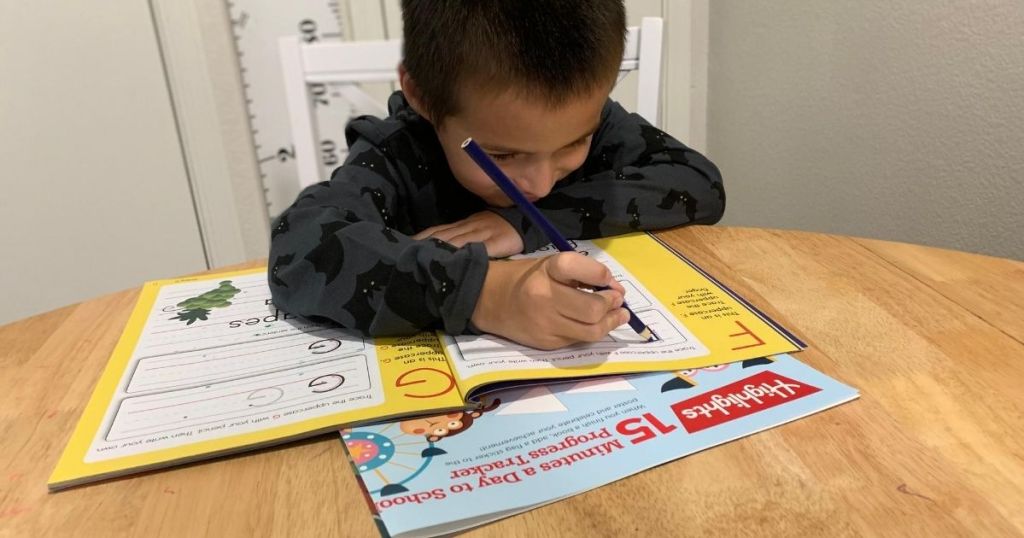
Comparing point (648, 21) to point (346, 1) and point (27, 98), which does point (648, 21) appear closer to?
point (346, 1)

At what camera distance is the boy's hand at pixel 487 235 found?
713 millimetres

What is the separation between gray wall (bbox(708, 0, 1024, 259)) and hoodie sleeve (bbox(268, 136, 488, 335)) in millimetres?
815

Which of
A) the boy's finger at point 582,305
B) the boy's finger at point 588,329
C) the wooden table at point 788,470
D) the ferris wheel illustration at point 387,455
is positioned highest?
the boy's finger at point 582,305

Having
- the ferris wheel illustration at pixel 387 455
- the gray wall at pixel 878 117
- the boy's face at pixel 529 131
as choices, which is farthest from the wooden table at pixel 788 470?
the gray wall at pixel 878 117

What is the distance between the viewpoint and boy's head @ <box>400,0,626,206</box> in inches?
24.7

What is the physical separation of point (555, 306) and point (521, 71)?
8.6 inches

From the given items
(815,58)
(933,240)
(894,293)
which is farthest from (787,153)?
(894,293)

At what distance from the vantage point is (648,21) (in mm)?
1031

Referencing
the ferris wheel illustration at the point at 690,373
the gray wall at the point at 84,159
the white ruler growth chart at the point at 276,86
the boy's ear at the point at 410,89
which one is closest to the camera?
the ferris wheel illustration at the point at 690,373

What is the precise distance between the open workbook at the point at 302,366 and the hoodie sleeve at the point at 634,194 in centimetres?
11

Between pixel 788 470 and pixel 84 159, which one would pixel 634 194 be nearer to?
pixel 788 470

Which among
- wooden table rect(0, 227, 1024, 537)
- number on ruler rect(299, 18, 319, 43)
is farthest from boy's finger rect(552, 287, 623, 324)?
number on ruler rect(299, 18, 319, 43)

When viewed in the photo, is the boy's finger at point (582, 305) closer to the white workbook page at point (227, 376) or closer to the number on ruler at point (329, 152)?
the white workbook page at point (227, 376)

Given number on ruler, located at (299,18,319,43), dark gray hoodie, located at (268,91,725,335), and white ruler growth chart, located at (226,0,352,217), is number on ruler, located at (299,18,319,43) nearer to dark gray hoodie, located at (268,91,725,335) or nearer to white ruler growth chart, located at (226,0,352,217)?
white ruler growth chart, located at (226,0,352,217)
